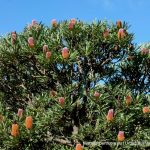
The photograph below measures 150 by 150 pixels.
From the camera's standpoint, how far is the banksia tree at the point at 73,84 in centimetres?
1020

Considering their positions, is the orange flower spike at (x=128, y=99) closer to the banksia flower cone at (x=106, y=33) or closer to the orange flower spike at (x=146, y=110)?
the orange flower spike at (x=146, y=110)

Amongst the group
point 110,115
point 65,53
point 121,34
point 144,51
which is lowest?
point 110,115

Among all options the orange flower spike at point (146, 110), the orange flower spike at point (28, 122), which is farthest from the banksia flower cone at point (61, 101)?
the orange flower spike at point (146, 110)

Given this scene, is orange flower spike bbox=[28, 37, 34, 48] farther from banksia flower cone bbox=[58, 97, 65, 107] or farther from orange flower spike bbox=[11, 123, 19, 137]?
orange flower spike bbox=[11, 123, 19, 137]

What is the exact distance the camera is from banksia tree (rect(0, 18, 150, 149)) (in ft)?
33.4

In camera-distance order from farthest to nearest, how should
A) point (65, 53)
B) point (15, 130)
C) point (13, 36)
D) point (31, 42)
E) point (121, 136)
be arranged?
point (13, 36) < point (31, 42) < point (65, 53) < point (121, 136) < point (15, 130)

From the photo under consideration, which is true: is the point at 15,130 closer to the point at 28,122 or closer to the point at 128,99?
the point at 28,122

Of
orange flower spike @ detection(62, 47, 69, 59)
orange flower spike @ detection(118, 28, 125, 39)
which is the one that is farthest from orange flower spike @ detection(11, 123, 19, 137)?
orange flower spike @ detection(118, 28, 125, 39)

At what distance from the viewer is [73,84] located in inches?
430

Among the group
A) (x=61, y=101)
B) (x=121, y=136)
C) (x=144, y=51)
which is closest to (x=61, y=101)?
(x=61, y=101)

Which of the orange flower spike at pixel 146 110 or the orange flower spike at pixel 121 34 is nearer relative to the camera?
the orange flower spike at pixel 146 110

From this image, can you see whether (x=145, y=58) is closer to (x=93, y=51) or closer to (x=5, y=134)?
Answer: (x=93, y=51)

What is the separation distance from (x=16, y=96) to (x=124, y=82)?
2770 millimetres

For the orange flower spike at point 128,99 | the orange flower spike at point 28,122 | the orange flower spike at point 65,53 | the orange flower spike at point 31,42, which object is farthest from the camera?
the orange flower spike at point 31,42
